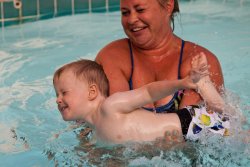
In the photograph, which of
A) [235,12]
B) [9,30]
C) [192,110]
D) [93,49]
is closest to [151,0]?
[192,110]

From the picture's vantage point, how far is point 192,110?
11.0 feet

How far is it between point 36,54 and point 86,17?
85.8 inches

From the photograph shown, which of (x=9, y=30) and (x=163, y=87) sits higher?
(x=163, y=87)

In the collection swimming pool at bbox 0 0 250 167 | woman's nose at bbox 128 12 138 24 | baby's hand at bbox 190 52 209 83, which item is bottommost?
swimming pool at bbox 0 0 250 167

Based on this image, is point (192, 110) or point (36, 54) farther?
point (36, 54)

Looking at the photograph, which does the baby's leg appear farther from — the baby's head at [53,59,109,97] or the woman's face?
the woman's face

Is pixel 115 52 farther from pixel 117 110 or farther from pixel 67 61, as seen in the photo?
pixel 67 61

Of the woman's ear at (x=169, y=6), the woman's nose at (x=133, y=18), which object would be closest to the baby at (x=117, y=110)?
the woman's nose at (x=133, y=18)

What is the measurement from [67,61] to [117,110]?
3.35 meters

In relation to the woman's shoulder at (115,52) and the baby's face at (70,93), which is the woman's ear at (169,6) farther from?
the baby's face at (70,93)

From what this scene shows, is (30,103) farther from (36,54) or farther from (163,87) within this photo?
(163,87)

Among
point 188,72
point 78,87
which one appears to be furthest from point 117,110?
point 188,72

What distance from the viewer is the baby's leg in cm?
295

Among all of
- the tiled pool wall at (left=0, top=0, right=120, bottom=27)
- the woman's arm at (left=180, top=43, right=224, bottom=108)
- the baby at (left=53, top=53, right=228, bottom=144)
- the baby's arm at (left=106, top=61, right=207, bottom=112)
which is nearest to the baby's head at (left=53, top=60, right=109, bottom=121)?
the baby at (left=53, top=53, right=228, bottom=144)
